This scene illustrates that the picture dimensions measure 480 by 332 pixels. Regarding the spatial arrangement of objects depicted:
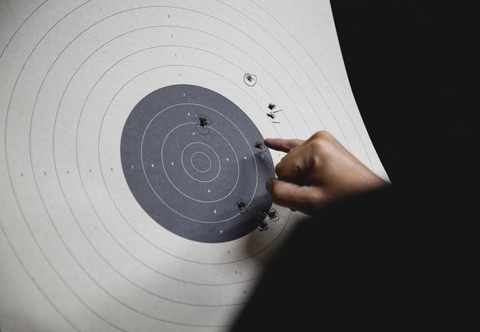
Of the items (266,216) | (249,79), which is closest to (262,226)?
(266,216)

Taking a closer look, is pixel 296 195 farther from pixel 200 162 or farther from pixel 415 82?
pixel 415 82

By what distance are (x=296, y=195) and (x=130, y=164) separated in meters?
0.32

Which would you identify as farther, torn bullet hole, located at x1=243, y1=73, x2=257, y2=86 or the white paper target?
torn bullet hole, located at x1=243, y1=73, x2=257, y2=86

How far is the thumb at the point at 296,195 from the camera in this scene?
1.92ft

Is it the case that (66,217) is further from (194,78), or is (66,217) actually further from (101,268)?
(194,78)

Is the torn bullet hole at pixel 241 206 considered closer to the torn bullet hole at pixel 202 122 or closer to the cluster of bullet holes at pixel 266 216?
the cluster of bullet holes at pixel 266 216

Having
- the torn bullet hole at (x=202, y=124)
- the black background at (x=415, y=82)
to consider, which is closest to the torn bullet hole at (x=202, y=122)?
the torn bullet hole at (x=202, y=124)

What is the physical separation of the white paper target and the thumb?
0.12m

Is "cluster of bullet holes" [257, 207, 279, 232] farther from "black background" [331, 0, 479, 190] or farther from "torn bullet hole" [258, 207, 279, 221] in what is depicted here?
"black background" [331, 0, 479, 190]

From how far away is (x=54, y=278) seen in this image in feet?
1.60

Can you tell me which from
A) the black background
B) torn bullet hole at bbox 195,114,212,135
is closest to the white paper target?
torn bullet hole at bbox 195,114,212,135

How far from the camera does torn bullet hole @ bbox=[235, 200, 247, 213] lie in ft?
2.27

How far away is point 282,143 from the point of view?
73cm

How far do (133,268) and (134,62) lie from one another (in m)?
0.42
